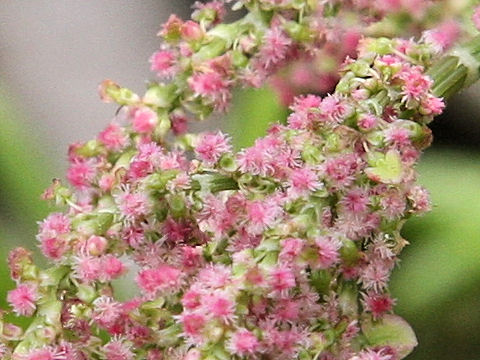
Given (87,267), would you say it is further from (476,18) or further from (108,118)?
(108,118)

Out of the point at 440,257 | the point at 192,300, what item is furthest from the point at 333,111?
the point at 440,257

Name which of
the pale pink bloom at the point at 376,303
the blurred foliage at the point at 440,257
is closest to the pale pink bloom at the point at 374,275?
the pale pink bloom at the point at 376,303

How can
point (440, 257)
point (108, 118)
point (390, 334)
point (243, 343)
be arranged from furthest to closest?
point (108, 118), point (440, 257), point (390, 334), point (243, 343)

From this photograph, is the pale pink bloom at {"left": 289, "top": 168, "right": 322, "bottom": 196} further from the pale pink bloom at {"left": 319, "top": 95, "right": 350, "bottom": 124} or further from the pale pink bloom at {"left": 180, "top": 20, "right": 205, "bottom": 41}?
the pale pink bloom at {"left": 180, "top": 20, "right": 205, "bottom": 41}

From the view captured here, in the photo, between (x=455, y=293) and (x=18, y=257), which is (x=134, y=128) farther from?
(x=455, y=293)

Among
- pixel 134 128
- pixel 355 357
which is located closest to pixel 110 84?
pixel 134 128

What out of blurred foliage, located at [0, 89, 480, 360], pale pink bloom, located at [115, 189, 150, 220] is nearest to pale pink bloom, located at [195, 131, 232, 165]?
pale pink bloom, located at [115, 189, 150, 220]
